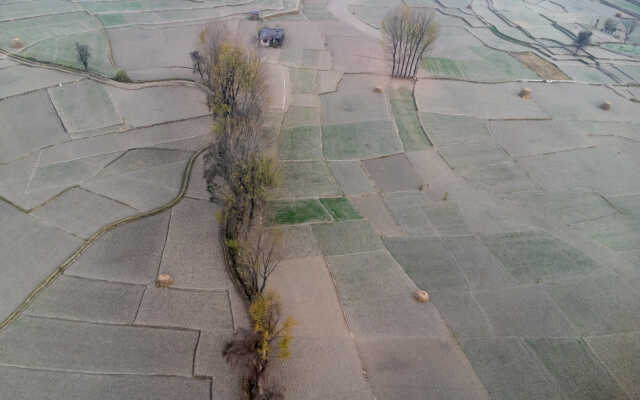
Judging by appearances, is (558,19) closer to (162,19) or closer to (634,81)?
(634,81)

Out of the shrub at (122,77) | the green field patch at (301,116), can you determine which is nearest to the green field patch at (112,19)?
the shrub at (122,77)

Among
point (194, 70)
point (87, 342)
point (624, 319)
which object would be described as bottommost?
point (624, 319)

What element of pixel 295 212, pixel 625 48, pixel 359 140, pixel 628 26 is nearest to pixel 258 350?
pixel 295 212

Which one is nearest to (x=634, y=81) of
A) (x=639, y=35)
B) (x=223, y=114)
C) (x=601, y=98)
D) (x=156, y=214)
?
(x=601, y=98)

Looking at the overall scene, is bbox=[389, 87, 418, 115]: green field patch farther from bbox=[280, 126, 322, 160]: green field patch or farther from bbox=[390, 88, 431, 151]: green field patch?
bbox=[280, 126, 322, 160]: green field patch

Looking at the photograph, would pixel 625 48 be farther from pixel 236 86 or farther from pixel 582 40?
pixel 236 86

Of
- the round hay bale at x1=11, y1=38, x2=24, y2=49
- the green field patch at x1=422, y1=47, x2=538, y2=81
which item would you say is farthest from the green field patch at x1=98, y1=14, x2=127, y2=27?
the green field patch at x1=422, y1=47, x2=538, y2=81

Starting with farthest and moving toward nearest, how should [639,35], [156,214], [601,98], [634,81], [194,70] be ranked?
[639,35], [634,81], [601,98], [194,70], [156,214]
